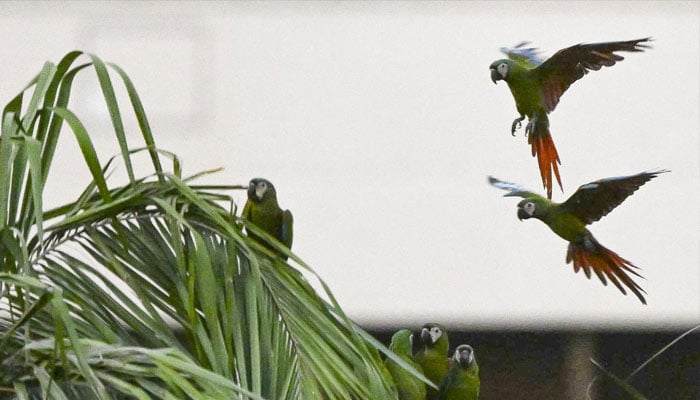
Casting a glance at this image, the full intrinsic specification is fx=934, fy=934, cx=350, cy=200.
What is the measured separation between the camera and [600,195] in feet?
3.33

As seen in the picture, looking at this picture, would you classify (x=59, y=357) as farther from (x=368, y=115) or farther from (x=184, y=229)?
(x=368, y=115)

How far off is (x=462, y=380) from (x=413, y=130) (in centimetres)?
66

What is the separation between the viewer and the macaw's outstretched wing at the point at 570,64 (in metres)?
0.95

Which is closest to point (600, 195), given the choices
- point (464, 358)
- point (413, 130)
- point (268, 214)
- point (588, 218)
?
point (588, 218)

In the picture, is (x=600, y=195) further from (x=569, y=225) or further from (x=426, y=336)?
(x=426, y=336)

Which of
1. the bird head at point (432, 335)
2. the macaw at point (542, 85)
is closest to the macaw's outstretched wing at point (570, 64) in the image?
the macaw at point (542, 85)

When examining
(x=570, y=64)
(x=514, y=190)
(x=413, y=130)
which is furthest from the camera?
(x=413, y=130)

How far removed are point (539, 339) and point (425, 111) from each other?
0.45 meters

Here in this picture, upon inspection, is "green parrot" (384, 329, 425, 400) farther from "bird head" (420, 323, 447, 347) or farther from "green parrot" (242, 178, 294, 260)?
"green parrot" (242, 178, 294, 260)

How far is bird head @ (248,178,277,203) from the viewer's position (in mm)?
1140

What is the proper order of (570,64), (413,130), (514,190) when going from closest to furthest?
(570,64), (514,190), (413,130)

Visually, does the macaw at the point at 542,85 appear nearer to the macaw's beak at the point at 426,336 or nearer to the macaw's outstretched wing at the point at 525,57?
the macaw's outstretched wing at the point at 525,57

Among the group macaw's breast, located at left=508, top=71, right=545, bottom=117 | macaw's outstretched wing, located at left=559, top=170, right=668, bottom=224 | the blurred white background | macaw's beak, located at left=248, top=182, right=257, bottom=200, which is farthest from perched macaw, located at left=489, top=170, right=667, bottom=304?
the blurred white background

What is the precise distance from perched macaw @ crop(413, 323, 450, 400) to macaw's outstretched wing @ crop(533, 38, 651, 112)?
31 centimetres
